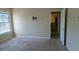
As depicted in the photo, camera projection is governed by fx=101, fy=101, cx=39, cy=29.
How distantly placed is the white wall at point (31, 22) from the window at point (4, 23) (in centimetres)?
49

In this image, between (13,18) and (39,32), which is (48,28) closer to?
(39,32)

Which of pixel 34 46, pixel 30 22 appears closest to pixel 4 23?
pixel 30 22

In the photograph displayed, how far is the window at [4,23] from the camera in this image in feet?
17.1

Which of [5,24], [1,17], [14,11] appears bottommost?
[5,24]

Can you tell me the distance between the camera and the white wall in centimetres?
571

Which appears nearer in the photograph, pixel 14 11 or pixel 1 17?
pixel 1 17

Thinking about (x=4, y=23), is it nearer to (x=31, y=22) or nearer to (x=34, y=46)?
(x=31, y=22)

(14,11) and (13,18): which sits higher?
(14,11)

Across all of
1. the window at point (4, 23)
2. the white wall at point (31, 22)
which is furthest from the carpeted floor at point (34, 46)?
the white wall at point (31, 22)

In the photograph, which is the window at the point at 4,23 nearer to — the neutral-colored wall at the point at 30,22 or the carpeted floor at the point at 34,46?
the neutral-colored wall at the point at 30,22
